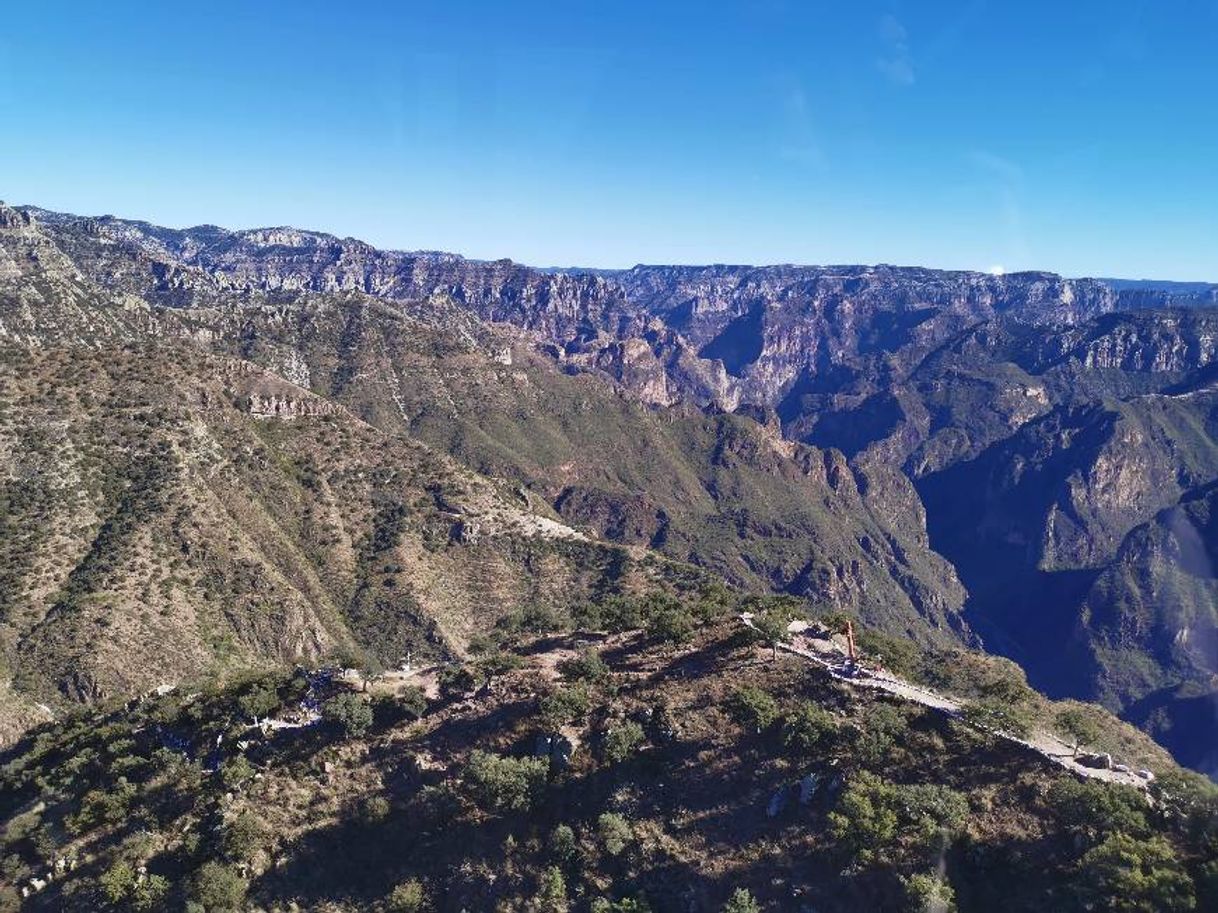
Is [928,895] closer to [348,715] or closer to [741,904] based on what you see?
[741,904]

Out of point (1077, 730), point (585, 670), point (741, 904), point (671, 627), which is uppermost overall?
point (671, 627)

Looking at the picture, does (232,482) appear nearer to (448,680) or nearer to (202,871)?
(448,680)

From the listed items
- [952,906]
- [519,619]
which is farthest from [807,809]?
[519,619]

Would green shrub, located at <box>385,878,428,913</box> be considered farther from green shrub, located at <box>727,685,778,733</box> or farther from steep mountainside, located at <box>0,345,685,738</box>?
steep mountainside, located at <box>0,345,685,738</box>

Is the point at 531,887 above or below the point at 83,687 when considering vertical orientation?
above

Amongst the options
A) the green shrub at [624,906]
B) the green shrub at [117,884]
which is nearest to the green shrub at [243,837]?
the green shrub at [117,884]

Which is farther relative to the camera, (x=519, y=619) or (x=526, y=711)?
(x=519, y=619)

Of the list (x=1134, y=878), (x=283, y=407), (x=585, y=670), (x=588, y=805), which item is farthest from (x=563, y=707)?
(x=283, y=407)
